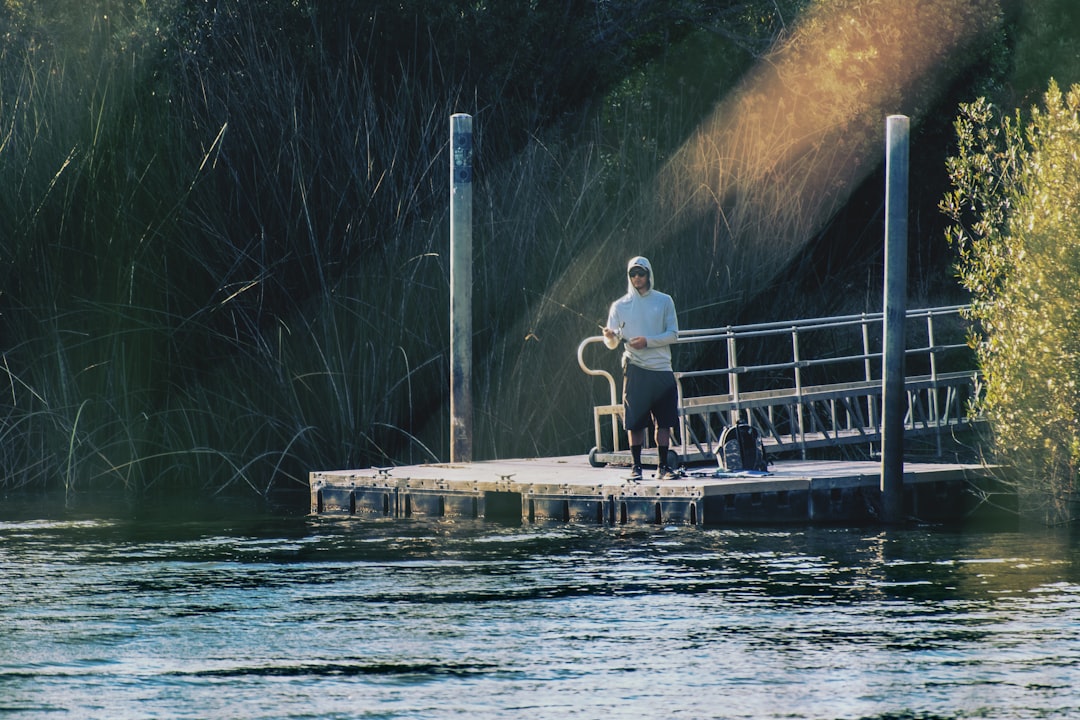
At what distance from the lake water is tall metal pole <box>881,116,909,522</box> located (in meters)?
0.87

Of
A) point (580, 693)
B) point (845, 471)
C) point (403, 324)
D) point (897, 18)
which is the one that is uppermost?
point (897, 18)

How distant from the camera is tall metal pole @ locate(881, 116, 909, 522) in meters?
14.1

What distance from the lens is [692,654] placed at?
345 inches

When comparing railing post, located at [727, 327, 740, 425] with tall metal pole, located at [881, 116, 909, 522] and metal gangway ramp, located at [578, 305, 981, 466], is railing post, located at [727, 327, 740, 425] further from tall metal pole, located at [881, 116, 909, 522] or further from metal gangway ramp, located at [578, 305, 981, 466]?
tall metal pole, located at [881, 116, 909, 522]

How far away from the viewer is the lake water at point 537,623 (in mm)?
7766

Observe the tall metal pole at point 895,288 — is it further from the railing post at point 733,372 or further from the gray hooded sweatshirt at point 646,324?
the gray hooded sweatshirt at point 646,324

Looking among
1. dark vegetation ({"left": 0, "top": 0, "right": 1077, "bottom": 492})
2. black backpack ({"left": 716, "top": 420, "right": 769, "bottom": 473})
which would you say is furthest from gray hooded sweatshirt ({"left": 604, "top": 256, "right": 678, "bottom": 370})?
dark vegetation ({"left": 0, "top": 0, "right": 1077, "bottom": 492})

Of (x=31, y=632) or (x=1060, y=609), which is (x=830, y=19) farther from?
(x=31, y=632)

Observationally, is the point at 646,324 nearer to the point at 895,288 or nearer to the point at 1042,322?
the point at 895,288

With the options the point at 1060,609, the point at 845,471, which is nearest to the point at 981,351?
the point at 845,471

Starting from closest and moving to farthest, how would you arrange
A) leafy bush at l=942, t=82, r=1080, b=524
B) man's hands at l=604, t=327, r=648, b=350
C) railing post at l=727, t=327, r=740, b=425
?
leafy bush at l=942, t=82, r=1080, b=524
man's hands at l=604, t=327, r=648, b=350
railing post at l=727, t=327, r=740, b=425

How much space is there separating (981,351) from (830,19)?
479 inches

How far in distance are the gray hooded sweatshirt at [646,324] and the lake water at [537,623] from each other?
1.29 meters

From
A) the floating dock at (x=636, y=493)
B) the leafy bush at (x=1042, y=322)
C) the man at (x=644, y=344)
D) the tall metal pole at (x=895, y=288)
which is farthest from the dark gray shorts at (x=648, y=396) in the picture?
the leafy bush at (x=1042, y=322)
